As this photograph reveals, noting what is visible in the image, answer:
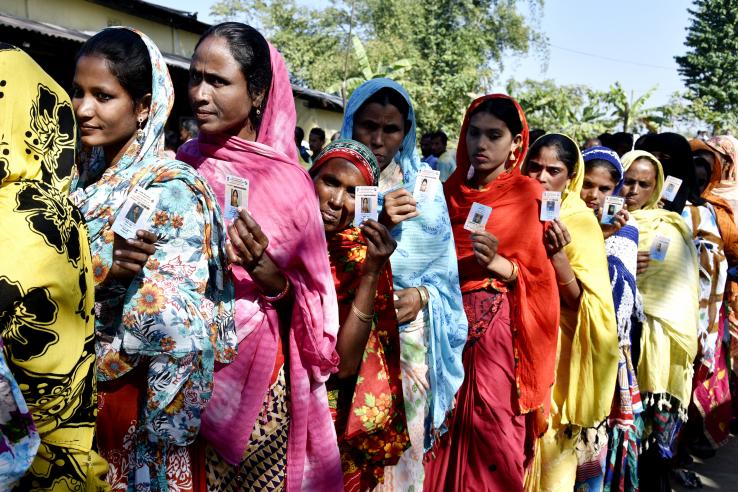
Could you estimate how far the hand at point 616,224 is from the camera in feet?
14.1

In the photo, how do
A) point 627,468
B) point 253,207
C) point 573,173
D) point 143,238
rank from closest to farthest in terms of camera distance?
point 143,238 → point 253,207 → point 573,173 → point 627,468

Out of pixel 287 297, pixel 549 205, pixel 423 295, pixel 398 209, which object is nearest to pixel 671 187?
pixel 549 205

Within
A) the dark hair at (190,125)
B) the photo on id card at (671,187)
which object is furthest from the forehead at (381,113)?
the dark hair at (190,125)

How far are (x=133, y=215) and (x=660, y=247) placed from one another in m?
3.78

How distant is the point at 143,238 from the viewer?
6.33 feet

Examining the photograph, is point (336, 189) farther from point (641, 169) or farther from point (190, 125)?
point (190, 125)

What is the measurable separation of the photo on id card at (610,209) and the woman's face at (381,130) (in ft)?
5.20

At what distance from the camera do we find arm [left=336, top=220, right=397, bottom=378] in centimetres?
254

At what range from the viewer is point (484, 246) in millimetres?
3410

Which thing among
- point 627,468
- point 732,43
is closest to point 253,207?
point 627,468

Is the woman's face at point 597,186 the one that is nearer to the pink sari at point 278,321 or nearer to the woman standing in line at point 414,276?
the woman standing in line at point 414,276

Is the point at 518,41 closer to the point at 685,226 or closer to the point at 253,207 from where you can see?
the point at 685,226

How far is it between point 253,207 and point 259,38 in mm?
601

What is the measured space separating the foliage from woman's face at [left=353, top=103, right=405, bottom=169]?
2515 centimetres
